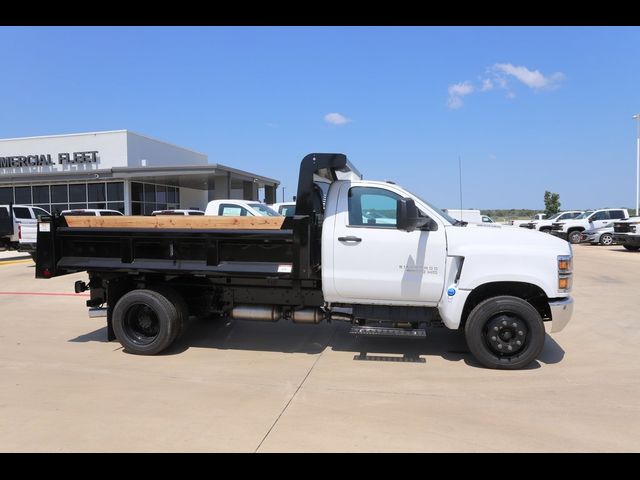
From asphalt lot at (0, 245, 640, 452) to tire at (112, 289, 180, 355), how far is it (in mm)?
203

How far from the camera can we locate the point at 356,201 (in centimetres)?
579

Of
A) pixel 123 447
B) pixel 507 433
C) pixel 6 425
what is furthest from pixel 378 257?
pixel 6 425

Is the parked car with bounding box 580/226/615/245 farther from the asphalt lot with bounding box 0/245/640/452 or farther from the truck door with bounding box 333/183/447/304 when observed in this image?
the truck door with bounding box 333/183/447/304

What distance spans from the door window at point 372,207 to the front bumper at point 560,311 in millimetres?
1968

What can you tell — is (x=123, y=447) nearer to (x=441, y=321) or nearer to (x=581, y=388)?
(x=441, y=321)

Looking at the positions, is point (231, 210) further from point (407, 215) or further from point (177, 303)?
point (407, 215)

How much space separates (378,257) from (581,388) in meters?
2.43

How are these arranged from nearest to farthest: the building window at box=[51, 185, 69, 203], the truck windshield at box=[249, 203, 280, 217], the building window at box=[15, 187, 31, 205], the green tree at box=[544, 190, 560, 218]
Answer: the truck windshield at box=[249, 203, 280, 217]
the building window at box=[51, 185, 69, 203]
the building window at box=[15, 187, 31, 205]
the green tree at box=[544, 190, 560, 218]

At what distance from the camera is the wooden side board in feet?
18.9

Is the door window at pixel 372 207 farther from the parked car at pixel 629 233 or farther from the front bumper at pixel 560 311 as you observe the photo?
the parked car at pixel 629 233

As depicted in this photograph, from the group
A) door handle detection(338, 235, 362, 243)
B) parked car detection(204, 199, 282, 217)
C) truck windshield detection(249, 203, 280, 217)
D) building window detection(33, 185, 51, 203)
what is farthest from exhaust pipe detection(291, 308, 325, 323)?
building window detection(33, 185, 51, 203)

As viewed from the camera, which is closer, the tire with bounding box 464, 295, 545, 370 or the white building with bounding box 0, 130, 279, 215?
the tire with bounding box 464, 295, 545, 370

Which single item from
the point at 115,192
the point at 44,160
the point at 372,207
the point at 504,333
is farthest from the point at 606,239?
the point at 44,160

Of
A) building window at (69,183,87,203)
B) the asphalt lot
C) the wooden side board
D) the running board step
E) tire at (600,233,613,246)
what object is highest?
building window at (69,183,87,203)
